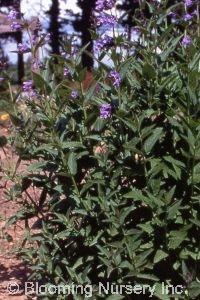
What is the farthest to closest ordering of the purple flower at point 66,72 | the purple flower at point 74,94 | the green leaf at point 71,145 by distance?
Answer: the purple flower at point 66,72, the purple flower at point 74,94, the green leaf at point 71,145

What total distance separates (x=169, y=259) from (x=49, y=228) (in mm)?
624

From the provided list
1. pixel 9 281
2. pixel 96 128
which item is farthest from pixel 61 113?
pixel 9 281

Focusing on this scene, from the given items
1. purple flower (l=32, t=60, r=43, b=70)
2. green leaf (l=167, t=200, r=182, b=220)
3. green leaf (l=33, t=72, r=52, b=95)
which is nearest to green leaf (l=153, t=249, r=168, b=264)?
green leaf (l=167, t=200, r=182, b=220)

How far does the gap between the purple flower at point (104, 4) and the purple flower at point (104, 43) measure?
0.14 m

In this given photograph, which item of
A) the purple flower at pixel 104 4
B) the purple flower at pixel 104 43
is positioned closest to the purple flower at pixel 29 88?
the purple flower at pixel 104 43

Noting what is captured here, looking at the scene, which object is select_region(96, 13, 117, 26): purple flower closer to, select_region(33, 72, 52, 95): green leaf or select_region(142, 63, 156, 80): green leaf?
select_region(142, 63, 156, 80): green leaf

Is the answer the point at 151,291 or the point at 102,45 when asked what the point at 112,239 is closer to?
the point at 151,291

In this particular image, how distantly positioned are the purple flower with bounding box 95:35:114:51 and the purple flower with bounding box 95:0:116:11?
0.14 metres

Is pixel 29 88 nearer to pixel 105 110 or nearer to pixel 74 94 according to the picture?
pixel 74 94

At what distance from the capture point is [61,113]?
9.86 feet

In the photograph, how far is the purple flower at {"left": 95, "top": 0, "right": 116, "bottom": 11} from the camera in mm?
2754

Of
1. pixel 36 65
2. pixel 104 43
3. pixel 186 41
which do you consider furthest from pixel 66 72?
pixel 186 41

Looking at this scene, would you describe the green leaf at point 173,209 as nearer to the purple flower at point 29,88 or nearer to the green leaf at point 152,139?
the green leaf at point 152,139

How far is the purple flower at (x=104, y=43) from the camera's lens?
9.41 feet
